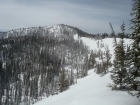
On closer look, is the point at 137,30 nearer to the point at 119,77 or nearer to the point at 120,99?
the point at 120,99

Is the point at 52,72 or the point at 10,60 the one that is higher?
the point at 10,60

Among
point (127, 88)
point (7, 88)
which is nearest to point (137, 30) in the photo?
point (127, 88)

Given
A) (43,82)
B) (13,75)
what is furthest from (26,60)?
(43,82)

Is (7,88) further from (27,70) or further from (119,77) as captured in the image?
(119,77)

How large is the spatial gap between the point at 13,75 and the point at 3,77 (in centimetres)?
1080

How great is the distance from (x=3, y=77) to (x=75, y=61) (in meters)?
97.6

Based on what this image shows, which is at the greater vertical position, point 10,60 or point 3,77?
point 10,60

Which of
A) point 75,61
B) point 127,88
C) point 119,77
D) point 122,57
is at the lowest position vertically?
point 75,61

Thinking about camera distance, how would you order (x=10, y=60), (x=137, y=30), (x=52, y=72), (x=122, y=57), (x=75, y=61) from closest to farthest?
(x=137, y=30) < (x=122, y=57) < (x=52, y=72) < (x=10, y=60) < (x=75, y=61)

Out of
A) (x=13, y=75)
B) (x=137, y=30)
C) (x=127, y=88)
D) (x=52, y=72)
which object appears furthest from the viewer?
(x=52, y=72)

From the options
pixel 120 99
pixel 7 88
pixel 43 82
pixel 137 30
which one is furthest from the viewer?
pixel 43 82

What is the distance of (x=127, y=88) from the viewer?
77.5ft

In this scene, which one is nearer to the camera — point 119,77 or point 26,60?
point 119,77

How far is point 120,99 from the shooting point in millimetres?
17609
